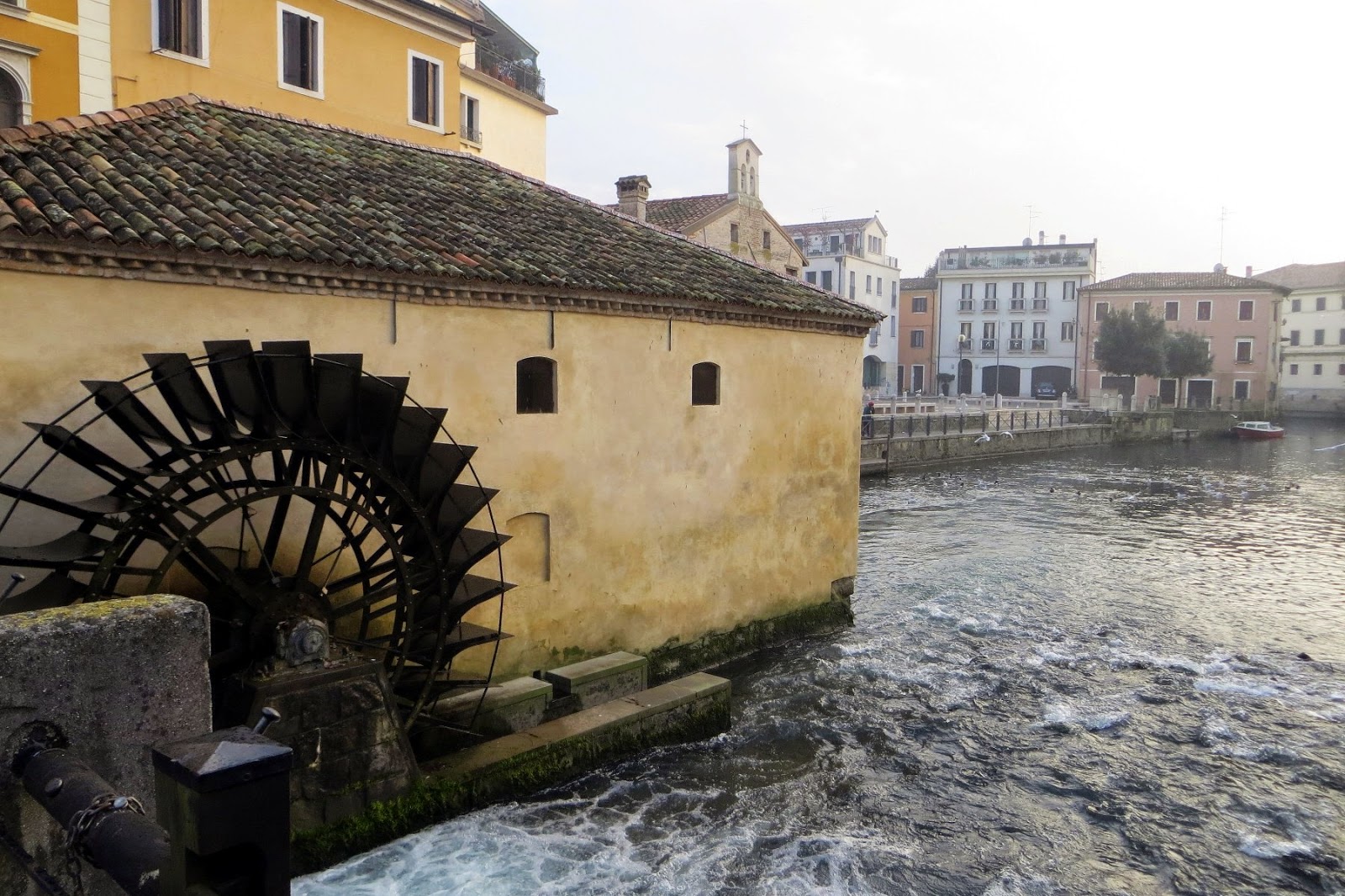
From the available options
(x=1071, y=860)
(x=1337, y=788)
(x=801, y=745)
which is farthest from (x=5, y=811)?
(x=1337, y=788)

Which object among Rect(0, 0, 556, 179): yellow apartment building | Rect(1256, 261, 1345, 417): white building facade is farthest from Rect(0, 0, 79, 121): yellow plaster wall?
Rect(1256, 261, 1345, 417): white building facade

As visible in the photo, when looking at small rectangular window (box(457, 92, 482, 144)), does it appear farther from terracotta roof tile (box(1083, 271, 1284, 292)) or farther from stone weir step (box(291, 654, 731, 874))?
terracotta roof tile (box(1083, 271, 1284, 292))

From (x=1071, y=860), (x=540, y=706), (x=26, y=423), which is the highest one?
(x=26, y=423)

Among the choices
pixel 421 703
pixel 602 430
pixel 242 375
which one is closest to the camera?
pixel 242 375

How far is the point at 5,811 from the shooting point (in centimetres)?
227

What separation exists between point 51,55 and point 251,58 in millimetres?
2601

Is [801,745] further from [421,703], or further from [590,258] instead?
[590,258]

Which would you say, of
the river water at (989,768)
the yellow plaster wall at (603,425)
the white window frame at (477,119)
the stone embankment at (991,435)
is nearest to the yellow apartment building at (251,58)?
the white window frame at (477,119)

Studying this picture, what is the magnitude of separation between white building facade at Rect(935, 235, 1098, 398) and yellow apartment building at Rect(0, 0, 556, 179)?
45493mm

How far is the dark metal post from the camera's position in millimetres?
1824

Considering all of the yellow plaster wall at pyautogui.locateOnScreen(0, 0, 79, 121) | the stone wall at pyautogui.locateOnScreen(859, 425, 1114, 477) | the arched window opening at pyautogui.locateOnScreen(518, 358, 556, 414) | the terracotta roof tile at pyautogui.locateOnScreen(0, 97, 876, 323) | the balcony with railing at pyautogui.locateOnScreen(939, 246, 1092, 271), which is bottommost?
the stone wall at pyautogui.locateOnScreen(859, 425, 1114, 477)

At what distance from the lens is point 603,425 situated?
10.0 m

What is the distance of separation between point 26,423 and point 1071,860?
7693 mm

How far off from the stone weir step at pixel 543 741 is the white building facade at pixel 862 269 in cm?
4176
